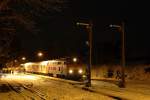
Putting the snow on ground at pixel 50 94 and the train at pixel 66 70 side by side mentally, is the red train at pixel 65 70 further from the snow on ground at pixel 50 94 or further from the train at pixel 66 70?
the snow on ground at pixel 50 94

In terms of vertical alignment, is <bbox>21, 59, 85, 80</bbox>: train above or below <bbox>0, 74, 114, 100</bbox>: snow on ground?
above

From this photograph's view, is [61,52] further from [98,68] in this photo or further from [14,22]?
[14,22]

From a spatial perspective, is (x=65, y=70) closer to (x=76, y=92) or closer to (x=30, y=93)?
(x=76, y=92)

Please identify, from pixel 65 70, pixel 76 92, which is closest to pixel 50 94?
pixel 76 92

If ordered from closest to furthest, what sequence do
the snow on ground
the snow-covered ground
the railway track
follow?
the snow-covered ground
the snow on ground
the railway track

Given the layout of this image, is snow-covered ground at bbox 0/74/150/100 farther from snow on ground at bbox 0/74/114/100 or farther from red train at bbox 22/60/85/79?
red train at bbox 22/60/85/79

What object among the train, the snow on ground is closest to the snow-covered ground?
the snow on ground

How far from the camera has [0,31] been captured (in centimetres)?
2178

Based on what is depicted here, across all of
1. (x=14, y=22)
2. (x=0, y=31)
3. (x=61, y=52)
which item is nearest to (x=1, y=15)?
(x=14, y=22)

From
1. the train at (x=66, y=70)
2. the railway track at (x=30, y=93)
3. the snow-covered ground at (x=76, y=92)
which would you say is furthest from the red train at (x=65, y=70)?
the railway track at (x=30, y=93)

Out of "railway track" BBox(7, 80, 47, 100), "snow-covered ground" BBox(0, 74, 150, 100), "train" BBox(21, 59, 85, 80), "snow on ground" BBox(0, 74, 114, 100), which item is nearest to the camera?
"snow-covered ground" BBox(0, 74, 150, 100)

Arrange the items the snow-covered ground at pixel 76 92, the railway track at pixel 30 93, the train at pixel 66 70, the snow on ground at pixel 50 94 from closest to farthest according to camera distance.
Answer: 1. the snow-covered ground at pixel 76 92
2. the snow on ground at pixel 50 94
3. the railway track at pixel 30 93
4. the train at pixel 66 70

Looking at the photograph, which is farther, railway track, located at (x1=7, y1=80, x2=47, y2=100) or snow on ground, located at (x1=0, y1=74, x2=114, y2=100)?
railway track, located at (x1=7, y1=80, x2=47, y2=100)

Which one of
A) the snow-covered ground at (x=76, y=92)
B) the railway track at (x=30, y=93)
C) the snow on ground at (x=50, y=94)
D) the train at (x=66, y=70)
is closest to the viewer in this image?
the snow-covered ground at (x=76, y=92)
